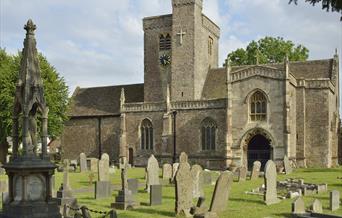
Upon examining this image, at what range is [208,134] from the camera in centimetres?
4078

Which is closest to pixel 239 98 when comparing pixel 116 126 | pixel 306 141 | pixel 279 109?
pixel 279 109

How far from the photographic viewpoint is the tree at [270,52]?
5469 centimetres

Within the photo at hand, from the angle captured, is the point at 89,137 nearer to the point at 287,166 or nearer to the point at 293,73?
the point at 293,73

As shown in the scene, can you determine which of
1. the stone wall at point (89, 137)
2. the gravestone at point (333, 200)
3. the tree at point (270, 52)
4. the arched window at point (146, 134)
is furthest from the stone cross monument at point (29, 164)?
the tree at point (270, 52)

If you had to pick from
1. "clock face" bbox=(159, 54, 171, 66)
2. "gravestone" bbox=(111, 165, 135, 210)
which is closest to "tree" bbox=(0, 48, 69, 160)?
"clock face" bbox=(159, 54, 171, 66)

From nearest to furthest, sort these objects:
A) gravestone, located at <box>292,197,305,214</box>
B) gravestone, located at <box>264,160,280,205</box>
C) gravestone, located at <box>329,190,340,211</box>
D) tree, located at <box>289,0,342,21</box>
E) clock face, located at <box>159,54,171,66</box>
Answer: tree, located at <box>289,0,342,21</box>
gravestone, located at <box>292,197,305,214</box>
gravestone, located at <box>329,190,340,211</box>
gravestone, located at <box>264,160,280,205</box>
clock face, located at <box>159,54,171,66</box>

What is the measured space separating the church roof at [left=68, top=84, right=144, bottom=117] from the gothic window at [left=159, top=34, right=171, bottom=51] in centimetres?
499

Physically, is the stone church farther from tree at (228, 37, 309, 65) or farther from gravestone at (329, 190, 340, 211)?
gravestone at (329, 190, 340, 211)

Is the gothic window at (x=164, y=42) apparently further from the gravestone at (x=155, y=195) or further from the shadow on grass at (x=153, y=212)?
→ the shadow on grass at (x=153, y=212)

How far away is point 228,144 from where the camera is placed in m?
38.8

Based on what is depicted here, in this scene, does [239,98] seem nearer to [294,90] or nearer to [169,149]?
[294,90]

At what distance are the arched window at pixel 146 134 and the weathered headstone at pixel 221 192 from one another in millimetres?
28299

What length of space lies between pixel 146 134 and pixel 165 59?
709 cm

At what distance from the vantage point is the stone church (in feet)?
126
